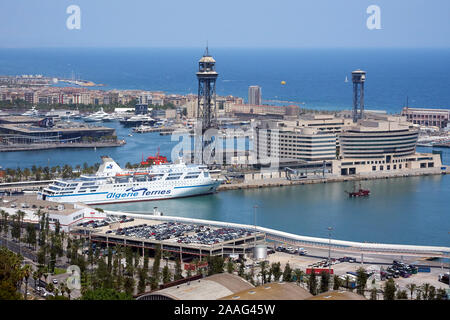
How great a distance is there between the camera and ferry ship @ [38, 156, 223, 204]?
1794cm

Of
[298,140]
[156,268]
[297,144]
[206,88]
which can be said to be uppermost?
[206,88]

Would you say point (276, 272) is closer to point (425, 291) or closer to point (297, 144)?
point (425, 291)

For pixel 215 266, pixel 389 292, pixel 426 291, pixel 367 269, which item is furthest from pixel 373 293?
pixel 215 266

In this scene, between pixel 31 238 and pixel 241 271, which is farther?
pixel 31 238

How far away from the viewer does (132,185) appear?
60.6 ft

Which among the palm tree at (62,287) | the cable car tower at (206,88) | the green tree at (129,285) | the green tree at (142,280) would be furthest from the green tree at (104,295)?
the cable car tower at (206,88)

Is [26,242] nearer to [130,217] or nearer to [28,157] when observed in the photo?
[130,217]

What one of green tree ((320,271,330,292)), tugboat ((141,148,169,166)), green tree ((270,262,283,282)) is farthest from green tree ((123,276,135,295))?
tugboat ((141,148,169,166))

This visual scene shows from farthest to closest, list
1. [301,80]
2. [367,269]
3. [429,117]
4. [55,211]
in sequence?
1. [301,80]
2. [429,117]
3. [55,211]
4. [367,269]

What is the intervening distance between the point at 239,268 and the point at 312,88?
144 ft

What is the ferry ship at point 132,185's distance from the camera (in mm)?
17938

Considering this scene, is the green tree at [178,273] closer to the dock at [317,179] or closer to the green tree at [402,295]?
the green tree at [402,295]

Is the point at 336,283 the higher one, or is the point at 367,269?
the point at 336,283
